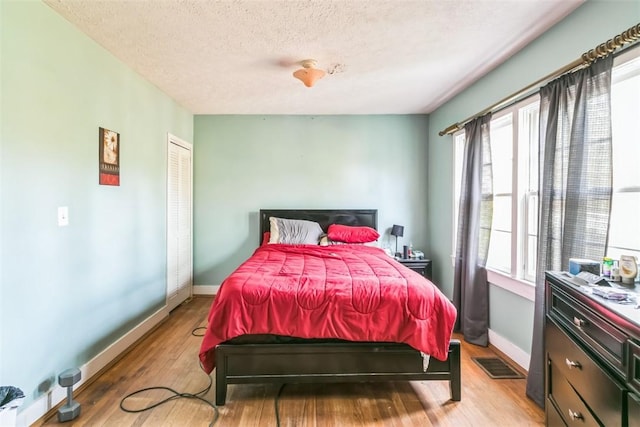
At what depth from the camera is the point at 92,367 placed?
228cm

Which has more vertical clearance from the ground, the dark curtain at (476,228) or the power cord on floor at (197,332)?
the dark curtain at (476,228)

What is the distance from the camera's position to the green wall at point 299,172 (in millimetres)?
4270

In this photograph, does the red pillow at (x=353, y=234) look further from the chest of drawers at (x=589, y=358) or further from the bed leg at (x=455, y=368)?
the chest of drawers at (x=589, y=358)

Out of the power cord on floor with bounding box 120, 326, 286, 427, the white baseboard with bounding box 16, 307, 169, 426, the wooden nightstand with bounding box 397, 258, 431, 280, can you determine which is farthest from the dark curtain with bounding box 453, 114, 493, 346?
the white baseboard with bounding box 16, 307, 169, 426

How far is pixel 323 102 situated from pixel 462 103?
5.03 feet

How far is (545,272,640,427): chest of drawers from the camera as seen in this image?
3.36 ft

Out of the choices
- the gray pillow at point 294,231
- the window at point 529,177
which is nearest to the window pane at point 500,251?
the window at point 529,177

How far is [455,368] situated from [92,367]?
2544mm

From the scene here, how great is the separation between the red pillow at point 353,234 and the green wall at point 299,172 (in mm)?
462

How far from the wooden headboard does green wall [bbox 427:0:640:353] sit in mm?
834

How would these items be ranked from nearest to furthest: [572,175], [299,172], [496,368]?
[572,175] → [496,368] → [299,172]

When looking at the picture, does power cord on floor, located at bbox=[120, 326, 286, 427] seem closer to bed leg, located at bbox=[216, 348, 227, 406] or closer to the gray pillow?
bed leg, located at bbox=[216, 348, 227, 406]

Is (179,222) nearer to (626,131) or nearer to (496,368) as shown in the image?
(496,368)

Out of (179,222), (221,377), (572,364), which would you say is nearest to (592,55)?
(572,364)
